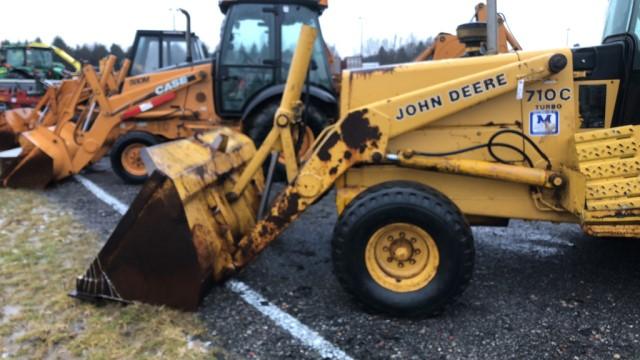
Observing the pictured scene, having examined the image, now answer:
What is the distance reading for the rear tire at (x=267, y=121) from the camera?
24.3 feet

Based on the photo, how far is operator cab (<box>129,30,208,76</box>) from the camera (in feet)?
30.9

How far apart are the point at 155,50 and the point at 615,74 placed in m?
7.59

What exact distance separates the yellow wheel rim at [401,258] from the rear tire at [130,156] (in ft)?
16.8

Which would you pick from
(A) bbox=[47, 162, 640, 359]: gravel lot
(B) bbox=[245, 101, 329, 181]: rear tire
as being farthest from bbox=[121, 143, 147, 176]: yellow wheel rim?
(A) bbox=[47, 162, 640, 359]: gravel lot

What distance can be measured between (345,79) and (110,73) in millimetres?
5478

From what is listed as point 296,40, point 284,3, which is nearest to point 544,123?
point 296,40

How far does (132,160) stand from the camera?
8.09 m

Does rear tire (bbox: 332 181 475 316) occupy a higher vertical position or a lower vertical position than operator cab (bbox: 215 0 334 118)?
lower

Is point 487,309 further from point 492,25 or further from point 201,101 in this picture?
point 201,101

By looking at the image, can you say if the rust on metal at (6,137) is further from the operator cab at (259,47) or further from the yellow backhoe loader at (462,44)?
the yellow backhoe loader at (462,44)

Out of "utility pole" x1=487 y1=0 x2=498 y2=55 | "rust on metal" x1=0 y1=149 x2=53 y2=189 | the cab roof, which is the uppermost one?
the cab roof

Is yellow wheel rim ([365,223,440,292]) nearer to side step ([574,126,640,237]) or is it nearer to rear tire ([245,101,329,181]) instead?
side step ([574,126,640,237])

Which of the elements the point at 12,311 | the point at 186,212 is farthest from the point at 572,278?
the point at 12,311

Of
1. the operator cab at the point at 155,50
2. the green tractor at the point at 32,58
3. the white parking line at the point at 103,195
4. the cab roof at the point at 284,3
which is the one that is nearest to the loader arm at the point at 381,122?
the white parking line at the point at 103,195
